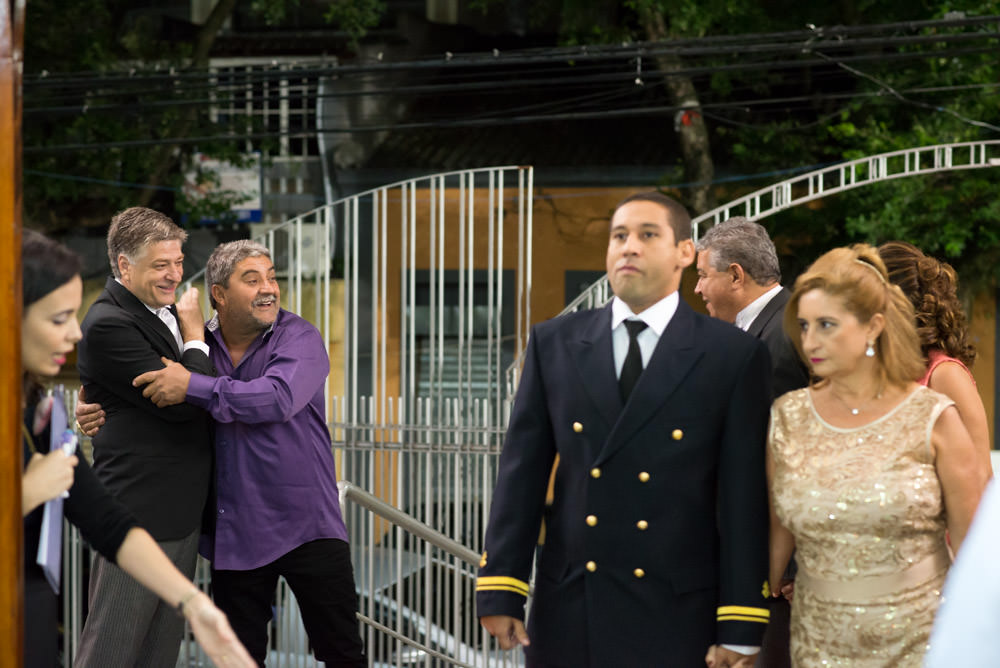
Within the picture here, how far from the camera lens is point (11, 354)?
2.08 meters

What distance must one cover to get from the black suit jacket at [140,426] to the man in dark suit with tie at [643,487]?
4.45ft

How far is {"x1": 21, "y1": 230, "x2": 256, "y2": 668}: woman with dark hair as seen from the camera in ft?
8.23

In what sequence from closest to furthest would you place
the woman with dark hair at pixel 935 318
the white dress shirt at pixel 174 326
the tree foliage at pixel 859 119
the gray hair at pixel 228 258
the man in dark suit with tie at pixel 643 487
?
the man in dark suit with tie at pixel 643 487, the woman with dark hair at pixel 935 318, the white dress shirt at pixel 174 326, the gray hair at pixel 228 258, the tree foliage at pixel 859 119

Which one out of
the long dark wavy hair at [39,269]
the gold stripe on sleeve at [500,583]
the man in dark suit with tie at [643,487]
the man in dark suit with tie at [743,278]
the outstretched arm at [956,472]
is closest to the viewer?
the long dark wavy hair at [39,269]

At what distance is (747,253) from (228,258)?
5.79 ft

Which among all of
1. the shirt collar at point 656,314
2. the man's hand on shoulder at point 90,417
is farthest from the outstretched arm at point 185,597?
the man's hand on shoulder at point 90,417

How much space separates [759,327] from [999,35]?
14.8ft

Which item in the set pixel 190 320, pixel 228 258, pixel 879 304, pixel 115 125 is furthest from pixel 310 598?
pixel 115 125

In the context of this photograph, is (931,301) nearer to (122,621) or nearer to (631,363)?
(631,363)

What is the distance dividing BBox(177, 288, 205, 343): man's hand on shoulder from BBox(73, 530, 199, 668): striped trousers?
68cm

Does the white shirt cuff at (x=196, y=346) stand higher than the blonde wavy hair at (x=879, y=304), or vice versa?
the blonde wavy hair at (x=879, y=304)

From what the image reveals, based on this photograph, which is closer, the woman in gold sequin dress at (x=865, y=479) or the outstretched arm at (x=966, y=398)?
the woman in gold sequin dress at (x=865, y=479)

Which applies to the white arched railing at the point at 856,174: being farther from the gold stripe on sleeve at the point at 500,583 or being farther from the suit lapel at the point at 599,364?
the gold stripe on sleeve at the point at 500,583

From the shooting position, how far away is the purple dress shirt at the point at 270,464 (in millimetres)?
3969
